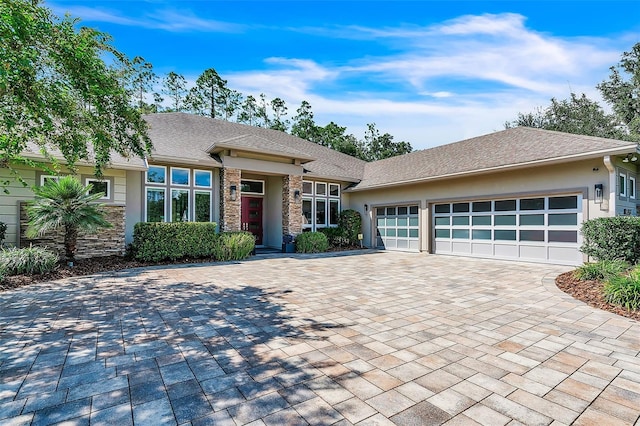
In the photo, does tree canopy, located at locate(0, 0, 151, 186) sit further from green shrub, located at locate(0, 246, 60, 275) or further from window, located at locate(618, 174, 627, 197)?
window, located at locate(618, 174, 627, 197)

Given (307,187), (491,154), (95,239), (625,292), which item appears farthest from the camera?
(307,187)

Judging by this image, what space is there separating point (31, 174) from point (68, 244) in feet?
8.11

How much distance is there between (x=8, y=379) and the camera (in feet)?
9.02

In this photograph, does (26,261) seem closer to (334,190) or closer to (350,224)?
(350,224)

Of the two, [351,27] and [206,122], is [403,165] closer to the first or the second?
[351,27]

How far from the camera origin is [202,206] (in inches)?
462

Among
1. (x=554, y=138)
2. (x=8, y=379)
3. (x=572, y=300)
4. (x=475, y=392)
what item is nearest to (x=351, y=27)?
(x=554, y=138)

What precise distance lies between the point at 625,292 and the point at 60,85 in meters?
9.71

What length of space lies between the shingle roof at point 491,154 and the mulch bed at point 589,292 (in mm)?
3577

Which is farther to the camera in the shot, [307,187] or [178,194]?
[307,187]

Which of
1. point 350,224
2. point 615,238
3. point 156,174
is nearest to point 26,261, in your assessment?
point 156,174

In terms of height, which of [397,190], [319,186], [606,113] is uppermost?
[606,113]

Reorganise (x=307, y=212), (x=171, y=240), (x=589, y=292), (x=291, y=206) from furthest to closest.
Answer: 1. (x=307, y=212)
2. (x=291, y=206)
3. (x=171, y=240)
4. (x=589, y=292)

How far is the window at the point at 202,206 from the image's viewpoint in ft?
38.0
